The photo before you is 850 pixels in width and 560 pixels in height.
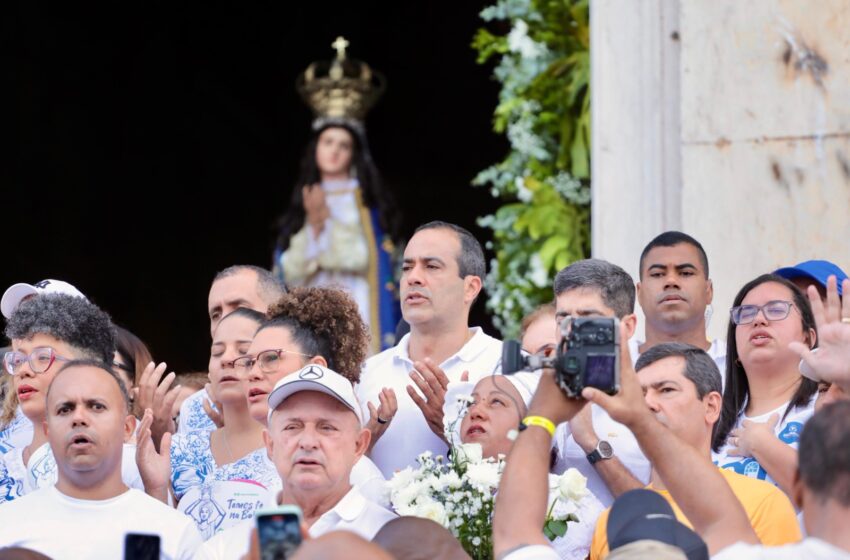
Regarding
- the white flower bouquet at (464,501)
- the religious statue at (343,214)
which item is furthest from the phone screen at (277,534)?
the religious statue at (343,214)

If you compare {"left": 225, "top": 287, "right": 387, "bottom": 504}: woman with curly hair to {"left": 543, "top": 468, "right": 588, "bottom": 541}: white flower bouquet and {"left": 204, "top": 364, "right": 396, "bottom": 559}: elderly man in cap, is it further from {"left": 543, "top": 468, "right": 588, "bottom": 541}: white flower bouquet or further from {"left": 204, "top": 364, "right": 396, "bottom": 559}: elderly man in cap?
{"left": 543, "top": 468, "right": 588, "bottom": 541}: white flower bouquet

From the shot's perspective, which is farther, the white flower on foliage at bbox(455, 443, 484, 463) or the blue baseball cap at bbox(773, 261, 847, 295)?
the blue baseball cap at bbox(773, 261, 847, 295)

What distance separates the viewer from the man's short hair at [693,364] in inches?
216

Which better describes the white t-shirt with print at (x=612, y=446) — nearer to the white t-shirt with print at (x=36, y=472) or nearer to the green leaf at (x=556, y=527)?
the green leaf at (x=556, y=527)

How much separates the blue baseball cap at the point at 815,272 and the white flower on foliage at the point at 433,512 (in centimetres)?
206

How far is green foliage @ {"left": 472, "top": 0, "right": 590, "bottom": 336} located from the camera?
1045 centimetres

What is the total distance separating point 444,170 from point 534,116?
2959 millimetres

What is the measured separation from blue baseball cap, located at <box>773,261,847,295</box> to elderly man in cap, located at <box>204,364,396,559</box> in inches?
81.4

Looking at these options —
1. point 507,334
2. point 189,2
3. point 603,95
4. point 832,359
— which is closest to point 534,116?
point 507,334

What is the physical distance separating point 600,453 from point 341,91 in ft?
26.2

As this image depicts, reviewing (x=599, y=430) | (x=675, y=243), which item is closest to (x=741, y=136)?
(x=675, y=243)

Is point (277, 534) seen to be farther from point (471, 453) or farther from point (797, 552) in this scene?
point (471, 453)

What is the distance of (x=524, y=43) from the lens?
10.7 meters

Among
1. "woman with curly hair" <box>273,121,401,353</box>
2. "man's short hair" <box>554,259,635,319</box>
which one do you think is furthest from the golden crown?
"man's short hair" <box>554,259,635,319</box>
